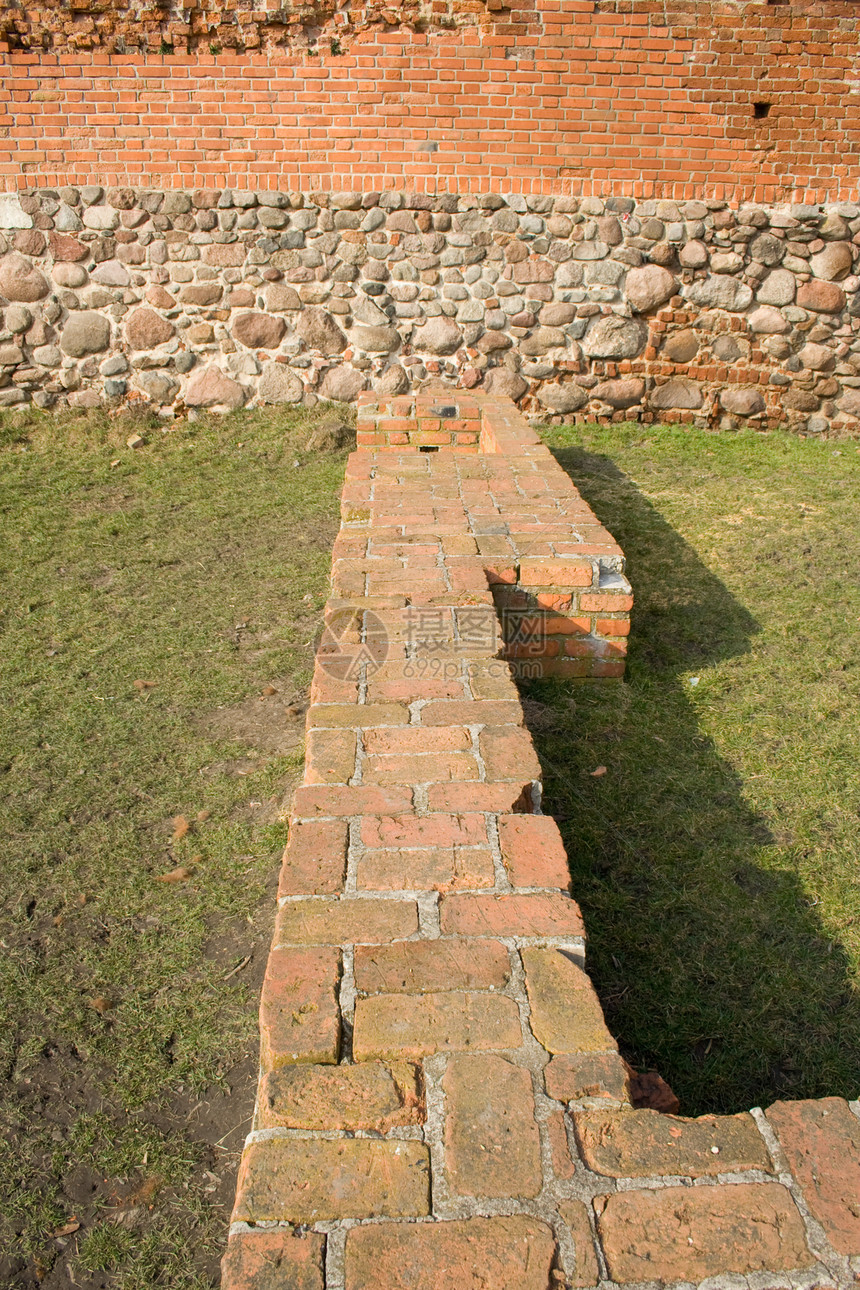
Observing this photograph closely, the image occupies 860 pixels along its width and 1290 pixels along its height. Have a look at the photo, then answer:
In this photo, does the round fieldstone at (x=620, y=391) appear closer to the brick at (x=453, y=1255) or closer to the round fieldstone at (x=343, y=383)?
the round fieldstone at (x=343, y=383)

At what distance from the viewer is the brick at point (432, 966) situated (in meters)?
1.63

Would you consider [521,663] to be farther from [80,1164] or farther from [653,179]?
[653,179]

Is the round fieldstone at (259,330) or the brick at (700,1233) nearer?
the brick at (700,1233)

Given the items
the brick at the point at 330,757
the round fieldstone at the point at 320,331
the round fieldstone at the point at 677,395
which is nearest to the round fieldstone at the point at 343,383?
the round fieldstone at the point at 320,331

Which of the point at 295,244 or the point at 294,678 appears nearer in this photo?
the point at 294,678

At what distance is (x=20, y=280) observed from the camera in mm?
6801

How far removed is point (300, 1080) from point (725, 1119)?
0.66 metres

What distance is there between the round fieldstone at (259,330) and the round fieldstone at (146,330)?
51 cm

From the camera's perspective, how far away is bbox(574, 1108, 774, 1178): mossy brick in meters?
1.35

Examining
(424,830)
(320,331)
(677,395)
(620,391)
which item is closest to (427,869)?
(424,830)

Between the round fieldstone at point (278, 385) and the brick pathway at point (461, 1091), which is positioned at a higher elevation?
the brick pathway at point (461, 1091)

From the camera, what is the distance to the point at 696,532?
201 inches

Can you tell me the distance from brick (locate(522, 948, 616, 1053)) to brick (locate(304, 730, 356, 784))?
68 cm

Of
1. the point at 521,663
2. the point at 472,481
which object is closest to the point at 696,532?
the point at 472,481
